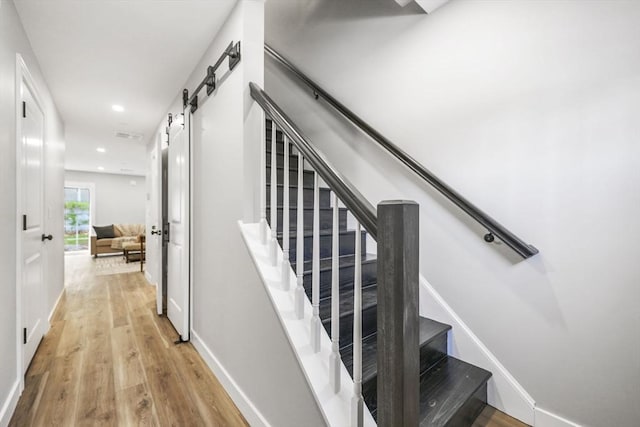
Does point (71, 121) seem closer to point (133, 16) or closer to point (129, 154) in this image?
point (129, 154)

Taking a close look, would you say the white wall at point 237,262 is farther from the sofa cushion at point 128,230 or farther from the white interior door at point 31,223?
the sofa cushion at point 128,230

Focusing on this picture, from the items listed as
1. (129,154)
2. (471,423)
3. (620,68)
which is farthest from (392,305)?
(129,154)

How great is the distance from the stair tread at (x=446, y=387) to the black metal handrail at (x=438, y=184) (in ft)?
2.31

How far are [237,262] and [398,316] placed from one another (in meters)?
1.17

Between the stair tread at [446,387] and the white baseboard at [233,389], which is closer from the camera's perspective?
the stair tread at [446,387]

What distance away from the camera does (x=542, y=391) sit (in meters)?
1.40

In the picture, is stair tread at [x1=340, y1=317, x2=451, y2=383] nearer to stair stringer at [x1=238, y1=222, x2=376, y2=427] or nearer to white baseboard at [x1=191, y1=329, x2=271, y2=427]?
stair stringer at [x1=238, y1=222, x2=376, y2=427]

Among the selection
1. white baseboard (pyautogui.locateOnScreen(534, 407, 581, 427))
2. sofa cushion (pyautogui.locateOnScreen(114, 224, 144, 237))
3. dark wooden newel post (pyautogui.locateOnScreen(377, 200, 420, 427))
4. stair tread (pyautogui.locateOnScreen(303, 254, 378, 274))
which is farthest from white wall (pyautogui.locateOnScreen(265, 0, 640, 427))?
sofa cushion (pyautogui.locateOnScreen(114, 224, 144, 237))

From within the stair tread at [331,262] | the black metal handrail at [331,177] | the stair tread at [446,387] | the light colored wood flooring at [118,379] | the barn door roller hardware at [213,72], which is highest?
the barn door roller hardware at [213,72]

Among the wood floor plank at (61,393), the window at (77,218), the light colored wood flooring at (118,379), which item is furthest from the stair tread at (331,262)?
the window at (77,218)

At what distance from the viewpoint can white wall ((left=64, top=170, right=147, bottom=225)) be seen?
339 inches

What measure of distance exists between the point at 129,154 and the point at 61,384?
5346 mm

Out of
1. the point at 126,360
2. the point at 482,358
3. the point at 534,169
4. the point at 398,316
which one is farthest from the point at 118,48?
the point at 482,358

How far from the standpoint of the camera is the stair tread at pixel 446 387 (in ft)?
4.00
